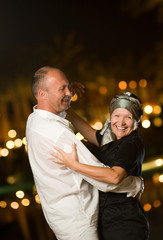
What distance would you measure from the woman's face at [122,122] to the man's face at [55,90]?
0.33m

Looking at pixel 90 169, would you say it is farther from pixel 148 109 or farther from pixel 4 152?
pixel 148 109

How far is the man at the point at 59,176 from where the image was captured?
185 centimetres

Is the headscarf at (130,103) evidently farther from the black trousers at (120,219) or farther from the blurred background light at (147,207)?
the blurred background light at (147,207)

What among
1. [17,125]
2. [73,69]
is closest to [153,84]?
[73,69]

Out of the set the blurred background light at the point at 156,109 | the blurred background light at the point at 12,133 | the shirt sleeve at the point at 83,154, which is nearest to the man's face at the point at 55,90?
the shirt sleeve at the point at 83,154

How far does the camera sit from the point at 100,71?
1073 cm

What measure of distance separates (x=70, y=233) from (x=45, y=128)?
57 centimetres

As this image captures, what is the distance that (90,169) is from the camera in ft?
5.81

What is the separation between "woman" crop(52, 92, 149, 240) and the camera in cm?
181

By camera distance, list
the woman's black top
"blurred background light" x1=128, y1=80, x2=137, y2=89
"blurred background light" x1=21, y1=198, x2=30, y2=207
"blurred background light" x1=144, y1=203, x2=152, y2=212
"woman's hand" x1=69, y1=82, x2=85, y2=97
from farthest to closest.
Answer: "blurred background light" x1=128, y1=80, x2=137, y2=89 → "blurred background light" x1=21, y1=198, x2=30, y2=207 → "blurred background light" x1=144, y1=203, x2=152, y2=212 → "woman's hand" x1=69, y1=82, x2=85, y2=97 → the woman's black top

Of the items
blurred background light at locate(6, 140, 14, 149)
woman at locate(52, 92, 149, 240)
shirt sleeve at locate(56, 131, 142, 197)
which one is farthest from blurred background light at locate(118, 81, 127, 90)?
shirt sleeve at locate(56, 131, 142, 197)

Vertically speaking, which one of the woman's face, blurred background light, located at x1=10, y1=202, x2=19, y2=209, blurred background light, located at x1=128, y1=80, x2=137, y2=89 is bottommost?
blurred background light, located at x1=10, y1=202, x2=19, y2=209

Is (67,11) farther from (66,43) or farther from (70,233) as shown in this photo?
(70,233)

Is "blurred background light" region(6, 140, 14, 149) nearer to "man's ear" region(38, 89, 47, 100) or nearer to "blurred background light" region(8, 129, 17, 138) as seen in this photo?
"blurred background light" region(8, 129, 17, 138)
